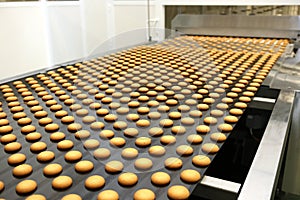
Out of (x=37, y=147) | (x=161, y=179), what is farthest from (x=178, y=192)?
(x=37, y=147)

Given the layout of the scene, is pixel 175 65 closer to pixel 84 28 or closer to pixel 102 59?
pixel 102 59

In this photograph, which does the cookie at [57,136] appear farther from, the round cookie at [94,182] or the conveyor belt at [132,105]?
the round cookie at [94,182]

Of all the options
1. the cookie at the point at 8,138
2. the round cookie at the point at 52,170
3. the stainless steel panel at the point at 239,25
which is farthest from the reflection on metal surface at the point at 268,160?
the stainless steel panel at the point at 239,25

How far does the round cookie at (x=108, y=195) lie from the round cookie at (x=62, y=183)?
103mm

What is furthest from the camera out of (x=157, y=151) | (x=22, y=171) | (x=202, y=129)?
(x=202, y=129)

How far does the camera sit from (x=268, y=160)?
2.91 feet

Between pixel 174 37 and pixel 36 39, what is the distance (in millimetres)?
1499

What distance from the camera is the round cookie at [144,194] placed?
0.77m

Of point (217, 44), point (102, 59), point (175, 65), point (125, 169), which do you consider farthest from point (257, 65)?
point (125, 169)

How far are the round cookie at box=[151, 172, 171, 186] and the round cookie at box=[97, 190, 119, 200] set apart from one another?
116 mm

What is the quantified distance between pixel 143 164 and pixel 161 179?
9 cm

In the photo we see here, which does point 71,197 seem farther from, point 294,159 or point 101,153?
point 294,159

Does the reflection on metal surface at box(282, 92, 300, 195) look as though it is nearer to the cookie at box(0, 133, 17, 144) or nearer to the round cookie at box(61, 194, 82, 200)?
the round cookie at box(61, 194, 82, 200)

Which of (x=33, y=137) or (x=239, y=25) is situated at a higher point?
(x=239, y=25)
